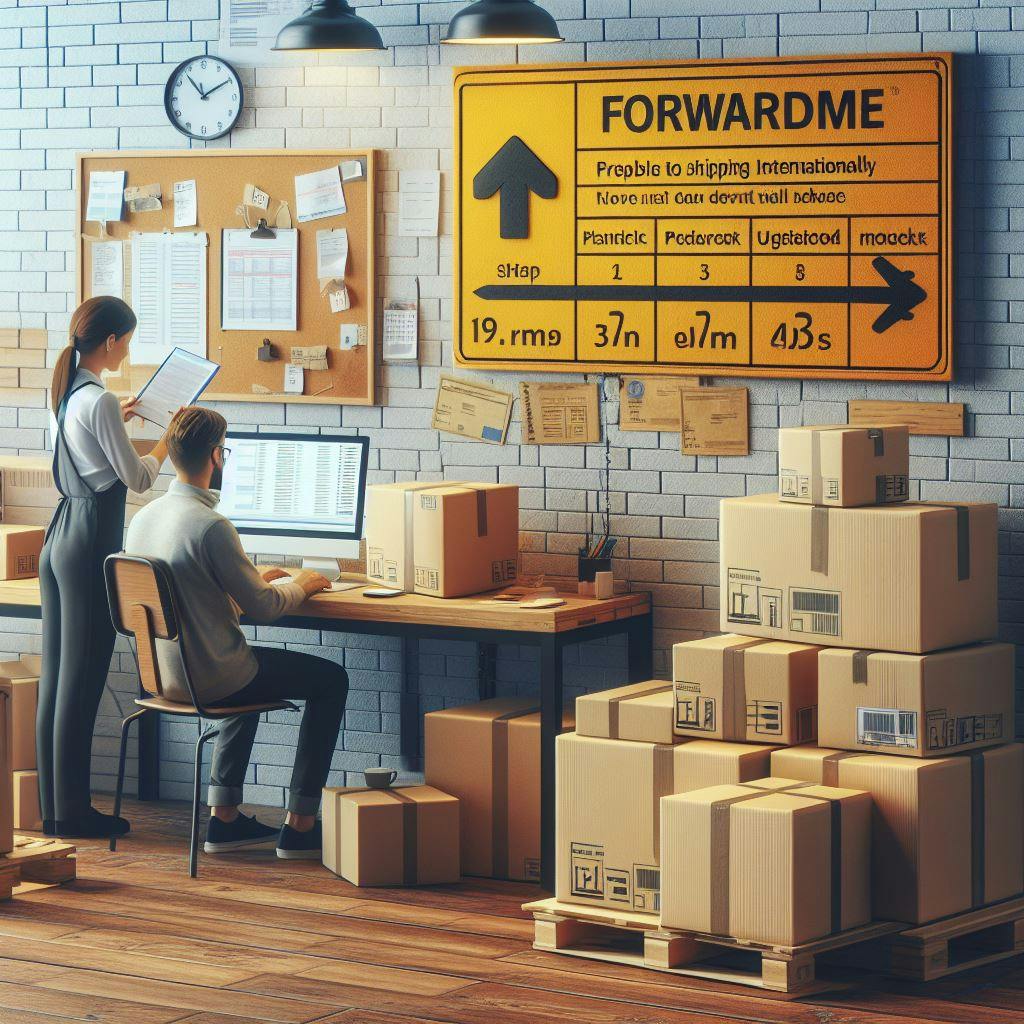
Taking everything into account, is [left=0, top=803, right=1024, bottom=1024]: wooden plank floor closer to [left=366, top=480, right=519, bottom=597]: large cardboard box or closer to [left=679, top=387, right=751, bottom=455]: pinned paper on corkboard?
[left=366, top=480, right=519, bottom=597]: large cardboard box

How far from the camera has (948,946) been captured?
191 inches

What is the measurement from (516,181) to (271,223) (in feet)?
3.01

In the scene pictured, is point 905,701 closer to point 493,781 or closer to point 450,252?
point 493,781

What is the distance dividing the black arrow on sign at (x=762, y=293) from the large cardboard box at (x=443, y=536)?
0.61 m

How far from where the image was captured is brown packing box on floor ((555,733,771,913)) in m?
4.83

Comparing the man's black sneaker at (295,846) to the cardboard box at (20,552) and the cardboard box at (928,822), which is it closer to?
the cardboard box at (20,552)

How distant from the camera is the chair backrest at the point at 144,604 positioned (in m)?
5.45

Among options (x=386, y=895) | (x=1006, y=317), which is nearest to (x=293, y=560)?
(x=386, y=895)

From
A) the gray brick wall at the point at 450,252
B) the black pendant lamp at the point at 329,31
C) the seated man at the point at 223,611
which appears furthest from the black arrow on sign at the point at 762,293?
the seated man at the point at 223,611

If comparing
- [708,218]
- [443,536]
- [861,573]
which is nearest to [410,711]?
[443,536]

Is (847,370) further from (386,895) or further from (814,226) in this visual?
(386,895)

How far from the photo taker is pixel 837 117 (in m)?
5.59

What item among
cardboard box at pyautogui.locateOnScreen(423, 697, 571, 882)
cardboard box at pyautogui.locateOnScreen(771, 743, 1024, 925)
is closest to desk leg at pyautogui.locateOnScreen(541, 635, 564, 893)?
cardboard box at pyautogui.locateOnScreen(423, 697, 571, 882)

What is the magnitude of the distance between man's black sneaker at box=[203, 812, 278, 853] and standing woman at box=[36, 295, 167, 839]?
0.30m
